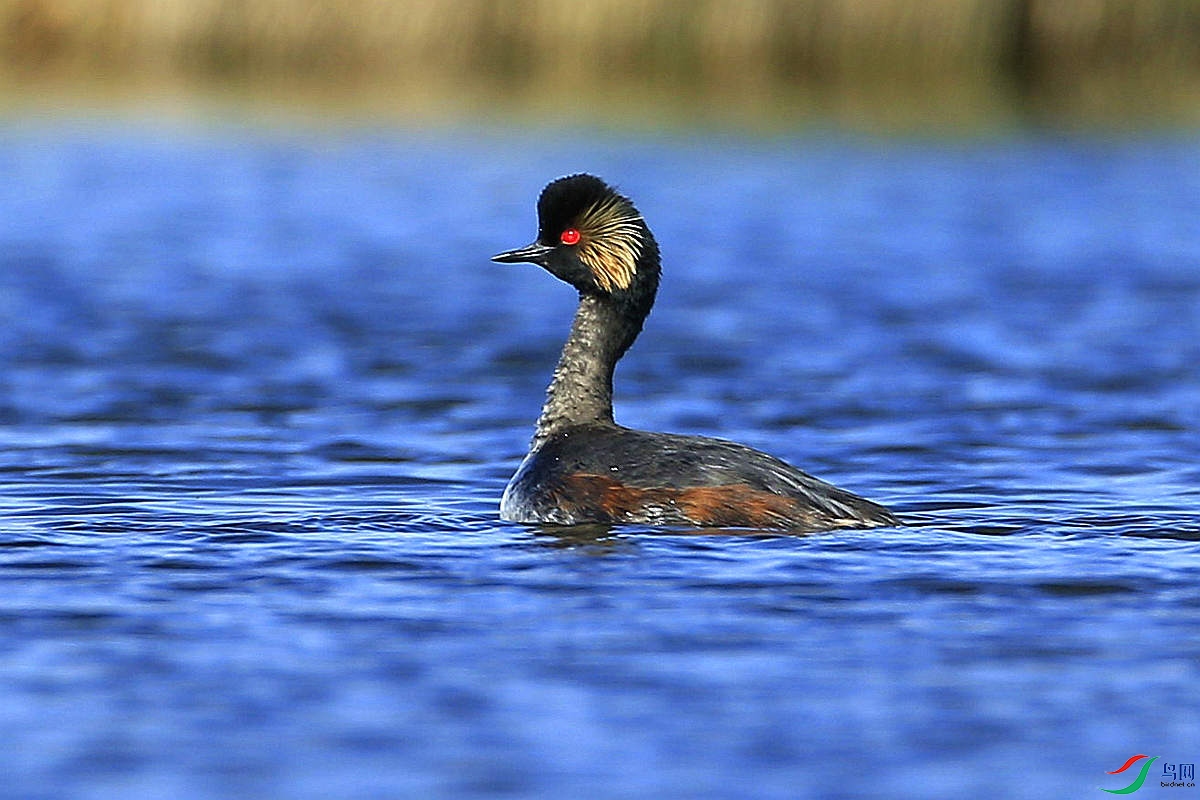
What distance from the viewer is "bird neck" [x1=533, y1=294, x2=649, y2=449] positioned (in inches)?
404

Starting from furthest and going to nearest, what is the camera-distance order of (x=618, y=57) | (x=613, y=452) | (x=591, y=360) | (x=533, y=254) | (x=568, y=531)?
(x=618, y=57), (x=591, y=360), (x=533, y=254), (x=613, y=452), (x=568, y=531)

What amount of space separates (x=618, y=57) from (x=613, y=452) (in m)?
24.1

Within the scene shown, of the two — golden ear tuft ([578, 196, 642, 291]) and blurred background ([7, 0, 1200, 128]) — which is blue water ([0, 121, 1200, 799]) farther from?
blurred background ([7, 0, 1200, 128])

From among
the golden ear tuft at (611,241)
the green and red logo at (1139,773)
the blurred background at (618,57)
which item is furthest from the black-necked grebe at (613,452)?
the blurred background at (618,57)

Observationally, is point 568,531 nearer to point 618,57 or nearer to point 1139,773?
point 1139,773

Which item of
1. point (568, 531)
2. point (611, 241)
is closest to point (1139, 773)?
point (568, 531)

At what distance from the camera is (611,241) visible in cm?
1013

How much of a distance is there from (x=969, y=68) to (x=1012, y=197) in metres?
9.05

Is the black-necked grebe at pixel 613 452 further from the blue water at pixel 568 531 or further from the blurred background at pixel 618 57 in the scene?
the blurred background at pixel 618 57

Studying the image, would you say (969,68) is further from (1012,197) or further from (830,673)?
(830,673)

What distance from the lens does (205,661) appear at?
6.99 metres

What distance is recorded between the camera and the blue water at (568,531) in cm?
615

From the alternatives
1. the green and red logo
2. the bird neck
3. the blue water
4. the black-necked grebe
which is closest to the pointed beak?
the black-necked grebe

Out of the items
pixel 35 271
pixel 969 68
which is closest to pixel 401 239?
pixel 35 271
